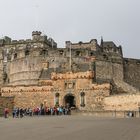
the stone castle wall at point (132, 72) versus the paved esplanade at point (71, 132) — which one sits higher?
the stone castle wall at point (132, 72)

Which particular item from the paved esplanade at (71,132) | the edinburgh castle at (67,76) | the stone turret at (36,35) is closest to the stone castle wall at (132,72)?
the edinburgh castle at (67,76)

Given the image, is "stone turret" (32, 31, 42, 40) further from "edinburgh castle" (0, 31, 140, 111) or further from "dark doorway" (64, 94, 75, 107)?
"dark doorway" (64, 94, 75, 107)

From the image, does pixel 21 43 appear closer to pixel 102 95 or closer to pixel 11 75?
pixel 11 75

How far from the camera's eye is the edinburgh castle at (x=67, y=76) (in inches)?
1885

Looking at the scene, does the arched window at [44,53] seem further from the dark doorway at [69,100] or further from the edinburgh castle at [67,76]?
the dark doorway at [69,100]

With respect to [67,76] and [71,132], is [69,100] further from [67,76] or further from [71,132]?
[71,132]

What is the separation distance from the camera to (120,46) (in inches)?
3297

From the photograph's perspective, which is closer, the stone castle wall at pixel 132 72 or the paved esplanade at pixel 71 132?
the paved esplanade at pixel 71 132

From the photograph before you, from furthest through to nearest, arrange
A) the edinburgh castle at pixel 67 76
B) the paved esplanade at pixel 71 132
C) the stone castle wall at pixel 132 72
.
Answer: the stone castle wall at pixel 132 72 < the edinburgh castle at pixel 67 76 < the paved esplanade at pixel 71 132

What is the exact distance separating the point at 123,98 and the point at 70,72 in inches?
293

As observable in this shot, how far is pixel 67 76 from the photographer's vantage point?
49375 mm

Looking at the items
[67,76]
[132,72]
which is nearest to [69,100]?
[67,76]

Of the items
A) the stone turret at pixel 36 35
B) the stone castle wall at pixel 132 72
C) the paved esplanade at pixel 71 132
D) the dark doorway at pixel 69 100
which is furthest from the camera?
the stone turret at pixel 36 35

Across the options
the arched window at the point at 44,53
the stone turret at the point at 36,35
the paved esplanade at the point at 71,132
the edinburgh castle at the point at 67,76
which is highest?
the stone turret at the point at 36,35
